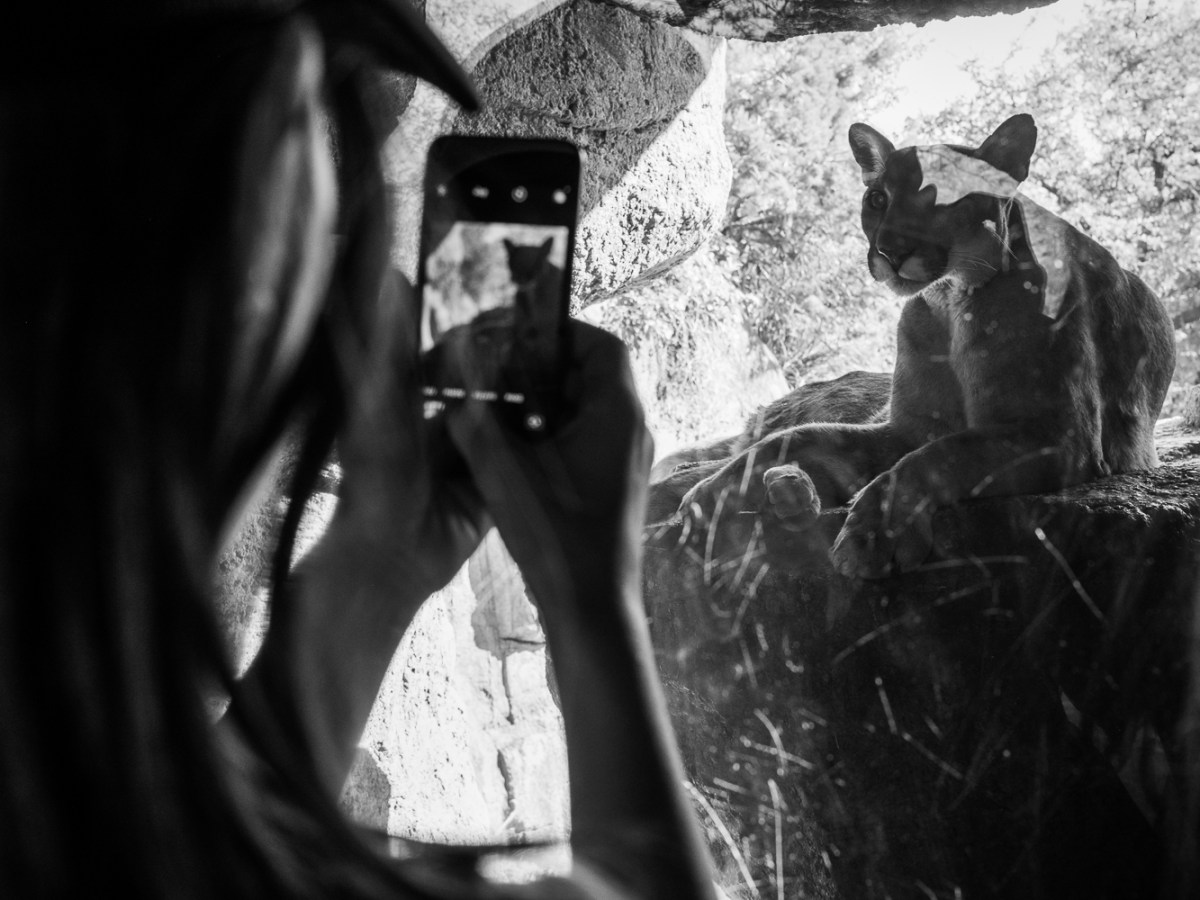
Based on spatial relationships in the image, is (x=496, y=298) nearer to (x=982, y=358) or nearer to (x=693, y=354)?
(x=982, y=358)

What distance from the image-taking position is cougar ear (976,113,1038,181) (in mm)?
833

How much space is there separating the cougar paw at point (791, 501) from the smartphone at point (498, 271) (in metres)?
0.62

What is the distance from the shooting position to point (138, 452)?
184mm

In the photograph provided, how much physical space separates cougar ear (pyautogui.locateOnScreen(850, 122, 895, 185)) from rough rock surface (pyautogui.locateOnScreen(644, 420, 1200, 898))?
338mm

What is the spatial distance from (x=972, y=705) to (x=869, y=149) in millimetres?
524

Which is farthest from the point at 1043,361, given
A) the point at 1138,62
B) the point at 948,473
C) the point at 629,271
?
the point at 629,271

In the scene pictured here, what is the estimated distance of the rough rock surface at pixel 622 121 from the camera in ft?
3.51

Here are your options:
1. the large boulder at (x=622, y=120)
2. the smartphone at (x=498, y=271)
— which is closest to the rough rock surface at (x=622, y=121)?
the large boulder at (x=622, y=120)

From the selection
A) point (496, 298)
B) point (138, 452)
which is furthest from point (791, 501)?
point (138, 452)

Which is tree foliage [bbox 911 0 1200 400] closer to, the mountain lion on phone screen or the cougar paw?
the mountain lion on phone screen

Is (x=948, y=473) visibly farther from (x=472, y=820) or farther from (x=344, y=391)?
(x=344, y=391)

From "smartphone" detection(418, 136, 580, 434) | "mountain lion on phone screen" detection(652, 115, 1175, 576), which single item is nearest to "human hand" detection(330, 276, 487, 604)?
"smartphone" detection(418, 136, 580, 434)

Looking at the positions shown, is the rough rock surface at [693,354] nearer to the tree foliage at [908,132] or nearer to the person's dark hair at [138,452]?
the tree foliage at [908,132]

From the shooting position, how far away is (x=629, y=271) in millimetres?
1333
